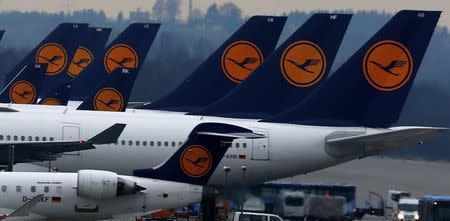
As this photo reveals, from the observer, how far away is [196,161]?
4300 cm

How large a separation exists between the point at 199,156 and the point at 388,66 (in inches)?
397

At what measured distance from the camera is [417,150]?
77.5m

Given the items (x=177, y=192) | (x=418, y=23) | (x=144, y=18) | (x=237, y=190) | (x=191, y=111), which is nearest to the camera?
(x=177, y=192)

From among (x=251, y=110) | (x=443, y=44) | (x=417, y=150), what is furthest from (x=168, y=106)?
(x=443, y=44)

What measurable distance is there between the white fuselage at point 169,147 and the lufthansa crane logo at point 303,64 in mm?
4804

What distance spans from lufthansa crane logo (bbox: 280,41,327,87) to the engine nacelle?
13.7m

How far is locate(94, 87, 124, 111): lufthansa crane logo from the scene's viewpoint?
6269 cm

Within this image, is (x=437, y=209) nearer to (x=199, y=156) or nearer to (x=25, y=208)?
(x=199, y=156)

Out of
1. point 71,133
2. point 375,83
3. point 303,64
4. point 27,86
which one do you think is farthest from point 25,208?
point 27,86

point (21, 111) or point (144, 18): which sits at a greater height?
point (144, 18)

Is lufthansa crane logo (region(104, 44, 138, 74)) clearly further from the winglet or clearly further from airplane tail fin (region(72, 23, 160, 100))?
the winglet

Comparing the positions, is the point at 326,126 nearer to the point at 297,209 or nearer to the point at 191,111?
the point at 297,209

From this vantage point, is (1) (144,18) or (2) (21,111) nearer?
(2) (21,111)

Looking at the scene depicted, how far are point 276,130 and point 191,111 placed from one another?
9.09 metres
